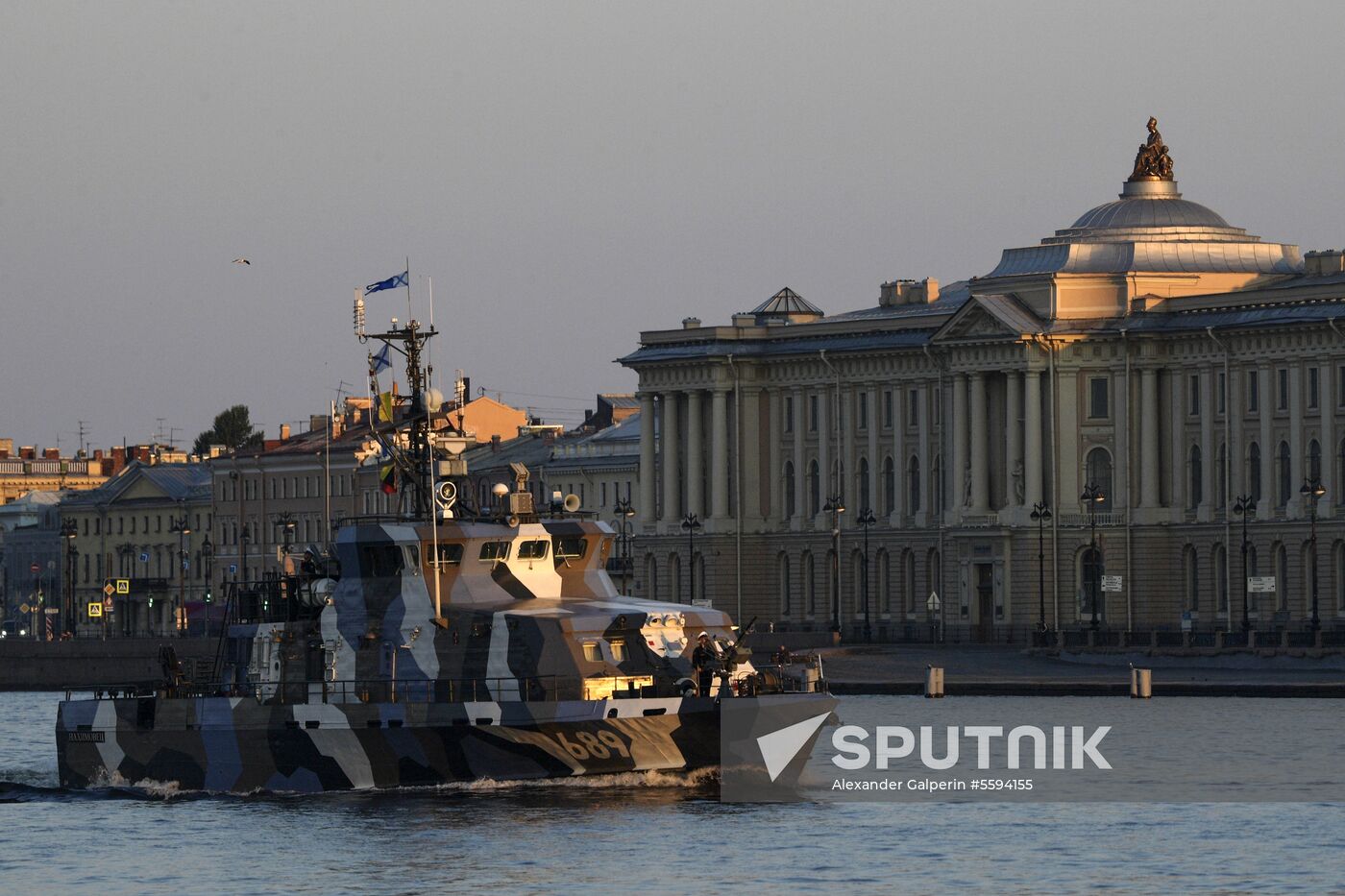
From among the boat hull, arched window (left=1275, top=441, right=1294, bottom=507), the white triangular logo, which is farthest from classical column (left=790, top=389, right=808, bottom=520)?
the white triangular logo

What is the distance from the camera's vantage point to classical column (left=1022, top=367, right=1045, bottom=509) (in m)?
139

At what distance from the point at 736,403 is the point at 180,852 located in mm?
95524

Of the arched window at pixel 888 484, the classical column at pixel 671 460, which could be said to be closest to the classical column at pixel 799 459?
the arched window at pixel 888 484

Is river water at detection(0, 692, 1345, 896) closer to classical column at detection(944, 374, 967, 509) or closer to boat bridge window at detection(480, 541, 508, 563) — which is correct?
boat bridge window at detection(480, 541, 508, 563)

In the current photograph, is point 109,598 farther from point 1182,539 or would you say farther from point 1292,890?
point 1292,890

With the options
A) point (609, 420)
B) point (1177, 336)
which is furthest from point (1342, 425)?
point (609, 420)

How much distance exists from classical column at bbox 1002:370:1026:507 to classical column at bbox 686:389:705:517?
19.0 metres

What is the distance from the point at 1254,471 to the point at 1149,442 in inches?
195

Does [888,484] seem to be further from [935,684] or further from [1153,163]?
[935,684]

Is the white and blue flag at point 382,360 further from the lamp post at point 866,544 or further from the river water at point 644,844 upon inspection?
the lamp post at point 866,544

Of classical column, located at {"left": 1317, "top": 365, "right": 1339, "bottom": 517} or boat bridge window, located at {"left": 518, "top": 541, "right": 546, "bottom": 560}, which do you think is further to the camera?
classical column, located at {"left": 1317, "top": 365, "right": 1339, "bottom": 517}

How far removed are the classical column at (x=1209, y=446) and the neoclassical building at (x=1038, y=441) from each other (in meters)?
0.10

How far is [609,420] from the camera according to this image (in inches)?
7446

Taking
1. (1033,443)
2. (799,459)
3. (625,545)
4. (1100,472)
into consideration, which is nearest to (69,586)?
(625,545)
